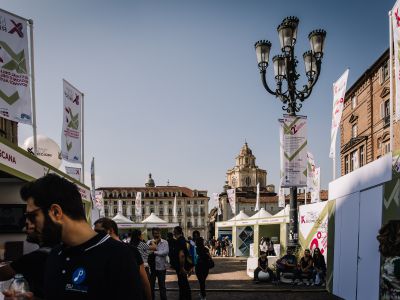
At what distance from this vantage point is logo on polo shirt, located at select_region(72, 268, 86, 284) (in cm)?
210

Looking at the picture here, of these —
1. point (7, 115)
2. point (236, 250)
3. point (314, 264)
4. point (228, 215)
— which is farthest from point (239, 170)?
point (7, 115)

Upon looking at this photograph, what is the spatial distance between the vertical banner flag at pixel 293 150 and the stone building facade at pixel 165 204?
391 ft

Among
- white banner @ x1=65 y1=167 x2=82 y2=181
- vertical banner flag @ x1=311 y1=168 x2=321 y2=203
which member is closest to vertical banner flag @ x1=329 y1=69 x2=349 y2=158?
white banner @ x1=65 y1=167 x2=82 y2=181

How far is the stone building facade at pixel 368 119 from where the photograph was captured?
37188mm

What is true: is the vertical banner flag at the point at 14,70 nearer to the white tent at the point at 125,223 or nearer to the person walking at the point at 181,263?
the person walking at the point at 181,263

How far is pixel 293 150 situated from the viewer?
12.2 m

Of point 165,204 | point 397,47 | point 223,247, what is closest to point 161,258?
point 397,47

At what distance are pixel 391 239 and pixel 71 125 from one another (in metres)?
10.6

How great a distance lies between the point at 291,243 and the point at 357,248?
321 centimetres

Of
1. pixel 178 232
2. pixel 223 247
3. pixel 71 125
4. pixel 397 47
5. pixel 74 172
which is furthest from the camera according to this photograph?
pixel 223 247

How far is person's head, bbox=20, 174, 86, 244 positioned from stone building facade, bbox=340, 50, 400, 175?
33.2m

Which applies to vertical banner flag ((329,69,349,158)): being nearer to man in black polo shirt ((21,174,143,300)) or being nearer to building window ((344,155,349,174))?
man in black polo shirt ((21,174,143,300))

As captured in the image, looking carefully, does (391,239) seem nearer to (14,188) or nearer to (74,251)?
(74,251)

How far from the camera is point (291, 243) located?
44.6ft
